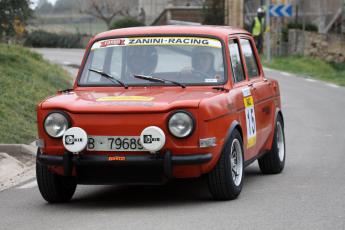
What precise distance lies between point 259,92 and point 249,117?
2.56 feet

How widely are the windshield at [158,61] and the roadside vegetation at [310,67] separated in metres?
21.9

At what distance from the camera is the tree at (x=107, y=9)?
76.2 metres

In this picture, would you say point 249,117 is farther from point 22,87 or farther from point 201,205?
point 22,87

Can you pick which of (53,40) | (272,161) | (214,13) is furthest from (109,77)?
(53,40)

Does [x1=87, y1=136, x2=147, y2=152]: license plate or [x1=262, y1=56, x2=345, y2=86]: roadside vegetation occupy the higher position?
[x1=87, y1=136, x2=147, y2=152]: license plate

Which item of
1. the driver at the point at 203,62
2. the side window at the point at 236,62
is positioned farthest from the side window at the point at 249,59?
the driver at the point at 203,62

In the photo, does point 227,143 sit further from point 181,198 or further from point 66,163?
point 66,163

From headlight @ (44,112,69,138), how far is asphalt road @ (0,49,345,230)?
0.68 metres

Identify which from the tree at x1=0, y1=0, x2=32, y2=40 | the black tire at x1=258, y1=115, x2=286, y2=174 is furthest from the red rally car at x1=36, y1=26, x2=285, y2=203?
the tree at x1=0, y1=0, x2=32, y2=40

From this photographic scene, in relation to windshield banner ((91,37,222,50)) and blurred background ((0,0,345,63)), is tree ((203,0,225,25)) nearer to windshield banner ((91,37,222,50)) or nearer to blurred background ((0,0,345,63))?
blurred background ((0,0,345,63))

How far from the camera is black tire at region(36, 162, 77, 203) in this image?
951 cm

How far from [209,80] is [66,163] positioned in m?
1.78

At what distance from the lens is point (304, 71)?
36.0 meters

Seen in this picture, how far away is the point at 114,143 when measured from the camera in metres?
9.00
